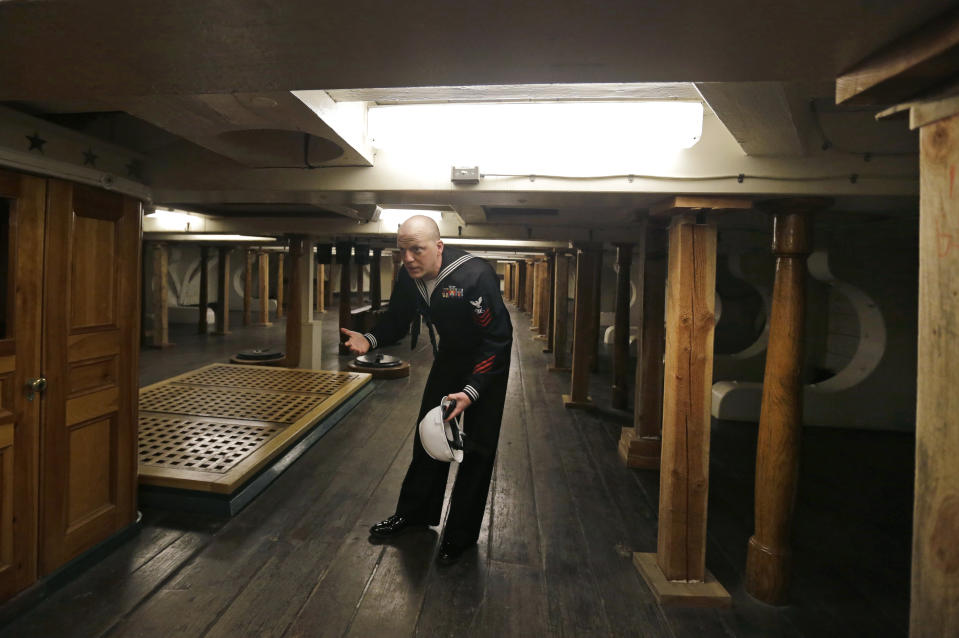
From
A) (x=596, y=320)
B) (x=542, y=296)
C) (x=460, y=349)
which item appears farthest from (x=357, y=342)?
(x=542, y=296)

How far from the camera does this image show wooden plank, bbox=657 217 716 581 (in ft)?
7.45

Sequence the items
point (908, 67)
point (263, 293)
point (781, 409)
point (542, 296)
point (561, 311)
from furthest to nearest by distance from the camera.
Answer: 1. point (263, 293)
2. point (542, 296)
3. point (561, 311)
4. point (781, 409)
5. point (908, 67)

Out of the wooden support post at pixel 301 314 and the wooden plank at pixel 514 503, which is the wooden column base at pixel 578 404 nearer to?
the wooden plank at pixel 514 503

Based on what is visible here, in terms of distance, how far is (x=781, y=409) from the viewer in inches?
90.1

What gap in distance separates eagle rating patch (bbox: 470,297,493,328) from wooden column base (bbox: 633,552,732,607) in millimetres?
1438

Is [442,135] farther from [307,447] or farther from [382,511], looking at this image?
[307,447]

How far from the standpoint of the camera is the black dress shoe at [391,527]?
274 cm

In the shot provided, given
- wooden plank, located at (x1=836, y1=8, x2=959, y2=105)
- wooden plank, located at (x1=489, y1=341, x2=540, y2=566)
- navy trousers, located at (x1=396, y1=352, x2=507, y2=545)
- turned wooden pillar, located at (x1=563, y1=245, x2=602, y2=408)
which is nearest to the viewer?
wooden plank, located at (x1=836, y1=8, x2=959, y2=105)

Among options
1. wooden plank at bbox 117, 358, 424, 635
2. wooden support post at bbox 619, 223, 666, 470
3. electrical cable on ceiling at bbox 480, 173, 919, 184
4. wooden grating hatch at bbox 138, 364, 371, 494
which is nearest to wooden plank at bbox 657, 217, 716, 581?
electrical cable on ceiling at bbox 480, 173, 919, 184

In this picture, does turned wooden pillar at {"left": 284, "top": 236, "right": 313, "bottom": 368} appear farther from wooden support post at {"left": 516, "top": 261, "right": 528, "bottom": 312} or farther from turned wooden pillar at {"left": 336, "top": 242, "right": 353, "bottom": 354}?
wooden support post at {"left": 516, "top": 261, "right": 528, "bottom": 312}

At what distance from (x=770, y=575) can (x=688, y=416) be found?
0.82 metres

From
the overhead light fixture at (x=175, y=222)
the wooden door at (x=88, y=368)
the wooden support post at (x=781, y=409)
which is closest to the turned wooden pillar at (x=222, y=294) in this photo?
the overhead light fixture at (x=175, y=222)

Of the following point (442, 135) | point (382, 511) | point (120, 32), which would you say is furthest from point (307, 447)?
point (120, 32)

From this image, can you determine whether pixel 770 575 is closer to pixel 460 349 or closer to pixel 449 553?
pixel 449 553
